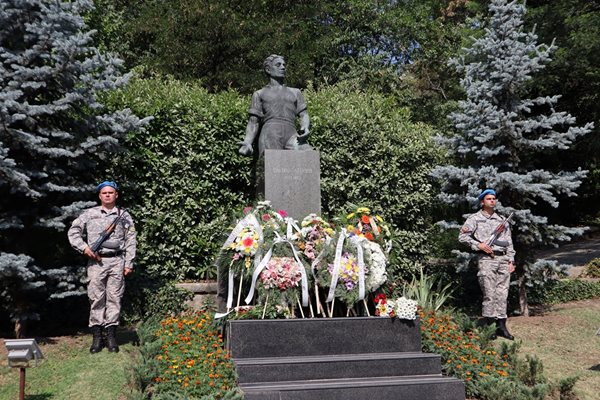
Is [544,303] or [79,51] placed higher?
[79,51]

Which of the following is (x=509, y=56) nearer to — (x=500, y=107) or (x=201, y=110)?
(x=500, y=107)

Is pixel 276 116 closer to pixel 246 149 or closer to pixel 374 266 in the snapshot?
pixel 246 149

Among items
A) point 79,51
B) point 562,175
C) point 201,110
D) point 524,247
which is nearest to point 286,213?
point 201,110

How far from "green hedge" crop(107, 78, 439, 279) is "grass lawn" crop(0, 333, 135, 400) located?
235cm

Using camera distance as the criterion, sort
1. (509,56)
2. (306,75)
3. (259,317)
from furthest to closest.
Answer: (306,75) → (509,56) → (259,317)

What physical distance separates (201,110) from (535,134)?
522 centimetres

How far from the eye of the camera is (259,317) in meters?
6.38

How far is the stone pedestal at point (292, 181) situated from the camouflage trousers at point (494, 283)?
7.52ft

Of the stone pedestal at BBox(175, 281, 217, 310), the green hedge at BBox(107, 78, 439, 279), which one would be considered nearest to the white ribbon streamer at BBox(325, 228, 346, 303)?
the green hedge at BBox(107, 78, 439, 279)

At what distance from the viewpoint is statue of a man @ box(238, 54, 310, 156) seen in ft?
28.0

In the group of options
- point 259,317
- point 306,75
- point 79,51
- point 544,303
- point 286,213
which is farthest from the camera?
point 306,75

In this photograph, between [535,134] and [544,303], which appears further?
[544,303]

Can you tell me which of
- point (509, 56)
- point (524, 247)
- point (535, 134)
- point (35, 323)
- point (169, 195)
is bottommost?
point (35, 323)

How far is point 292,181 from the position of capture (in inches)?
323
